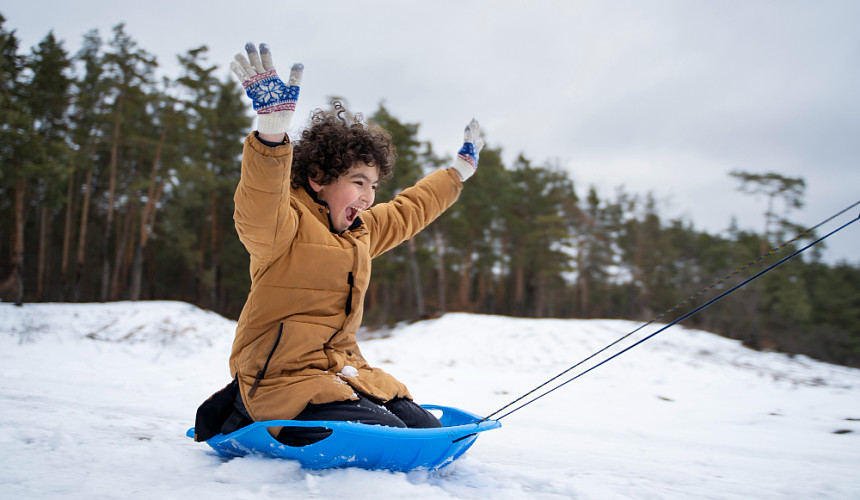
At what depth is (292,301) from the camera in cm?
200

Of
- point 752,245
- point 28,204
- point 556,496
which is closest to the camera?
point 556,496

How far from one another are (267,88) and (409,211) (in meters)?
1.34

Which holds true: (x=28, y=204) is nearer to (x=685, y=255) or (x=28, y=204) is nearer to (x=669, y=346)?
(x=669, y=346)

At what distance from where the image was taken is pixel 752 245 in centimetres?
2305

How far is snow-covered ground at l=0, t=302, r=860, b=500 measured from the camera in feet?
5.98

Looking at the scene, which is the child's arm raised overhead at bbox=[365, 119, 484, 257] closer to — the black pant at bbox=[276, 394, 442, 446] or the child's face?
the child's face

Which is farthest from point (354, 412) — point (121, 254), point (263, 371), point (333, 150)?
point (121, 254)

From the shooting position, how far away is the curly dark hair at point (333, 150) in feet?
7.58

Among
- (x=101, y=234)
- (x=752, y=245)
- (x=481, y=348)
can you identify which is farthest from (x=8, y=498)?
(x=101, y=234)

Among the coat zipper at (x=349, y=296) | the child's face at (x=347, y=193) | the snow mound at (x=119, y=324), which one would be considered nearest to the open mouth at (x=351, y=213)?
the child's face at (x=347, y=193)

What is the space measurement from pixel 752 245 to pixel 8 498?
89.4 ft

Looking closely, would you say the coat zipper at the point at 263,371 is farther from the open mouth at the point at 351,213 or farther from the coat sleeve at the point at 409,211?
the coat sleeve at the point at 409,211

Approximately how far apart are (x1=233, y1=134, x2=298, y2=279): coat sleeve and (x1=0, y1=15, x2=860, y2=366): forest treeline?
44.1 ft

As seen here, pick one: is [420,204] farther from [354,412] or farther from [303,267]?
[354,412]
